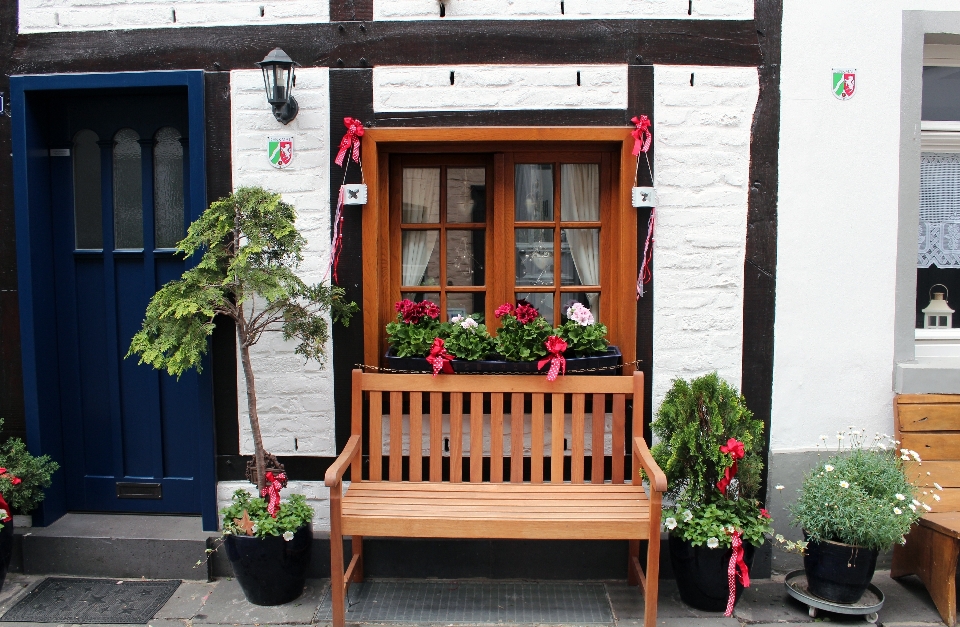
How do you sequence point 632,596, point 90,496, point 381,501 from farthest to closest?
point 90,496 < point 632,596 < point 381,501

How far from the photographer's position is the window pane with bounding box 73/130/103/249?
4574mm

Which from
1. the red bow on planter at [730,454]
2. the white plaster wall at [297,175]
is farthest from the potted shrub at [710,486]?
the white plaster wall at [297,175]

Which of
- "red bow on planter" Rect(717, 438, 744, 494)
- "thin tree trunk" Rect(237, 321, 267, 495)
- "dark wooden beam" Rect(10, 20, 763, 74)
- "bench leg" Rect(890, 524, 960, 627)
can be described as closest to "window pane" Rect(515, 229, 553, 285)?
"dark wooden beam" Rect(10, 20, 763, 74)

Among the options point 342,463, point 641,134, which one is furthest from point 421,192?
point 342,463

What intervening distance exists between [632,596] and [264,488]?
207 centimetres

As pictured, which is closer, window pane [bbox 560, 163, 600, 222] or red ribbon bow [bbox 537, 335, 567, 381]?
red ribbon bow [bbox 537, 335, 567, 381]

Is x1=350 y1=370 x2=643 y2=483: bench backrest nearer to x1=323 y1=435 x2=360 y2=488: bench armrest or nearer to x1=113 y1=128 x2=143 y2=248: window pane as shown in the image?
x1=323 y1=435 x2=360 y2=488: bench armrest

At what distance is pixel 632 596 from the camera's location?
13.4 feet

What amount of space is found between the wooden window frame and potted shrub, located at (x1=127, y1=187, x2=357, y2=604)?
0.34 m

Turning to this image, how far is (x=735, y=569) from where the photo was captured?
377 centimetres

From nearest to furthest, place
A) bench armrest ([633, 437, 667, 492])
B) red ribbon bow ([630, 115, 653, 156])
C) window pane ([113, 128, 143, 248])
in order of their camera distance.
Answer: bench armrest ([633, 437, 667, 492]) < red ribbon bow ([630, 115, 653, 156]) < window pane ([113, 128, 143, 248])

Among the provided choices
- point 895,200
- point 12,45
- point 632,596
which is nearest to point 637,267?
point 895,200

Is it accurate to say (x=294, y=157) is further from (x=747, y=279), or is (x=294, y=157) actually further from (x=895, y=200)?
(x=895, y=200)

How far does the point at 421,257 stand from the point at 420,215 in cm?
25
